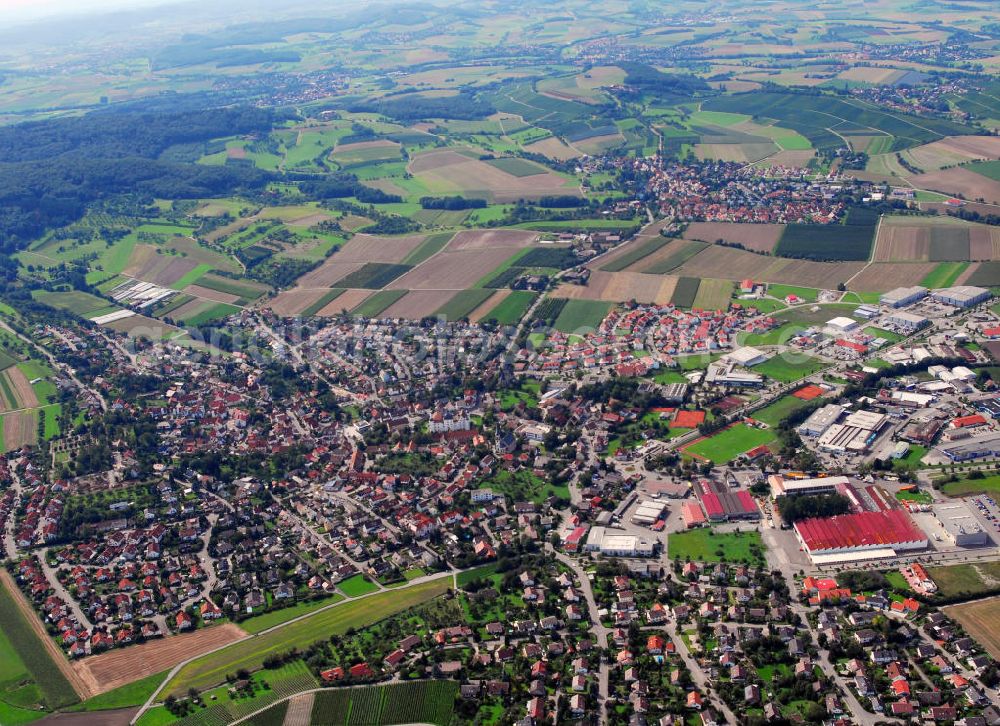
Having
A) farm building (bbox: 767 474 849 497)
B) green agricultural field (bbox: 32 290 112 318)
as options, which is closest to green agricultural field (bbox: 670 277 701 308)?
farm building (bbox: 767 474 849 497)

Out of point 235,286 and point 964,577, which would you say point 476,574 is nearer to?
point 964,577

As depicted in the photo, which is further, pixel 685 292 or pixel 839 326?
pixel 685 292

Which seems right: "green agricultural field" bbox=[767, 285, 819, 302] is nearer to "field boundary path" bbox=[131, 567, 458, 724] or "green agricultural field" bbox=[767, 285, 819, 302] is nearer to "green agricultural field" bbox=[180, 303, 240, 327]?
"field boundary path" bbox=[131, 567, 458, 724]

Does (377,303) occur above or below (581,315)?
above

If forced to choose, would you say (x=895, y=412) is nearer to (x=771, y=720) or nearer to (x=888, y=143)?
(x=771, y=720)

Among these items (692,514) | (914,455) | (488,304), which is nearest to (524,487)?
(692,514)

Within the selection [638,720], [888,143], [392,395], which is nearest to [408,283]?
[392,395]

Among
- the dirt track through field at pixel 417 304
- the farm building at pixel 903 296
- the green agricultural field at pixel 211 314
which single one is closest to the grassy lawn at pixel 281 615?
the dirt track through field at pixel 417 304
